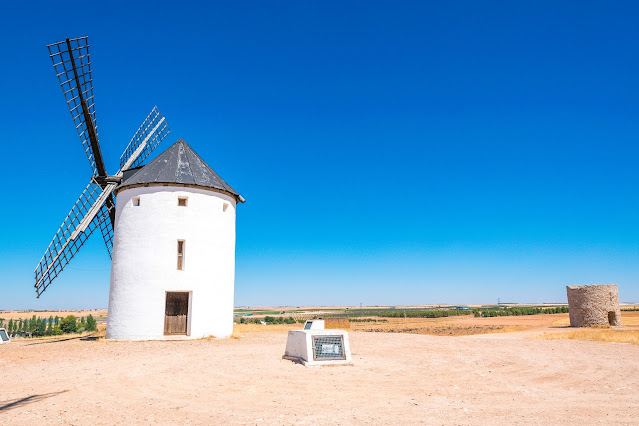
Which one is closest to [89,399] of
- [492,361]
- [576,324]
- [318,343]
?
[318,343]

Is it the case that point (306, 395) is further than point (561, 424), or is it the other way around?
point (306, 395)

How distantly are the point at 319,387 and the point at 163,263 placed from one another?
12536mm

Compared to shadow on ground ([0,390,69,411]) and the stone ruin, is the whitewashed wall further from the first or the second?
the stone ruin

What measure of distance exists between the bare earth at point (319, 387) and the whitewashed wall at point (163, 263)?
375cm

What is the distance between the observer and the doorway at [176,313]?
2033 centimetres

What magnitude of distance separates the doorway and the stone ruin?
82.2ft

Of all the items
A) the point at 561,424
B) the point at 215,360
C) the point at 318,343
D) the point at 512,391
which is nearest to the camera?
the point at 561,424

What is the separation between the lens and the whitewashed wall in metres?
19.5

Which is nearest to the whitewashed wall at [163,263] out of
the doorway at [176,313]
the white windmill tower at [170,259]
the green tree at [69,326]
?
the white windmill tower at [170,259]

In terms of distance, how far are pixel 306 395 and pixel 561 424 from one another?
175 inches

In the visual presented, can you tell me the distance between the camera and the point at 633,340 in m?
19.4

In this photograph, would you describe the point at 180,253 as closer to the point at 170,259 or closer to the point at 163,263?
the point at 170,259

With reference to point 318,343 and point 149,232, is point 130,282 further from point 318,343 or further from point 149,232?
point 318,343

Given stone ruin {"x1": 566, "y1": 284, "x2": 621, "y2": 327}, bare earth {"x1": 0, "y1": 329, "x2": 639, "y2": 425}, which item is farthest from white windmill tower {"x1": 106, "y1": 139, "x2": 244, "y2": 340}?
stone ruin {"x1": 566, "y1": 284, "x2": 621, "y2": 327}
